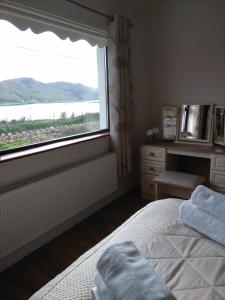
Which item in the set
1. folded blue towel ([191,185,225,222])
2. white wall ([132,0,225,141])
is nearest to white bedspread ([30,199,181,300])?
folded blue towel ([191,185,225,222])

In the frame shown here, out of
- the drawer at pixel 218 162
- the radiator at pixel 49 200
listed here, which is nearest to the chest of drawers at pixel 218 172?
the drawer at pixel 218 162

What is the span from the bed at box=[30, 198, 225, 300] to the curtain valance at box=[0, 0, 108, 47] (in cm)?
171

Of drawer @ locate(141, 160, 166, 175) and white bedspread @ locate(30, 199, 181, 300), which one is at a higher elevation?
white bedspread @ locate(30, 199, 181, 300)

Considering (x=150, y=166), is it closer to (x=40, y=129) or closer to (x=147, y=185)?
(x=147, y=185)

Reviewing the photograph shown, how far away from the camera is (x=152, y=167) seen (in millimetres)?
2957

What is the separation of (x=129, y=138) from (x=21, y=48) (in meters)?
1.53

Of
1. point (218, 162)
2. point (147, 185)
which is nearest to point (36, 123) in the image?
point (147, 185)

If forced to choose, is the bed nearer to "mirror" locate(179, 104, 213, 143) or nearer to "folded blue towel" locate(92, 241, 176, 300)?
"folded blue towel" locate(92, 241, 176, 300)

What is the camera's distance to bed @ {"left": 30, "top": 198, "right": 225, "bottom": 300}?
0.91m

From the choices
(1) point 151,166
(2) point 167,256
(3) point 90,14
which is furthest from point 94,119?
(2) point 167,256

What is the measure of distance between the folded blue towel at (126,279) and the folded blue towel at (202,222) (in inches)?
19.0

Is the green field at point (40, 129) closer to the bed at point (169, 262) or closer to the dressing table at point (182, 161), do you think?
the dressing table at point (182, 161)

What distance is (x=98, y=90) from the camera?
289 cm

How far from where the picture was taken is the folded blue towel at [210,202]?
3.95ft
